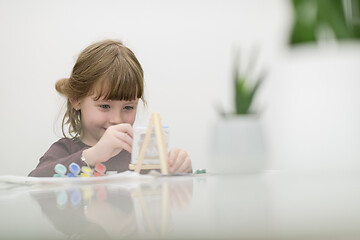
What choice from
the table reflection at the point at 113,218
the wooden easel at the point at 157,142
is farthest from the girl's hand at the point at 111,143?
the table reflection at the point at 113,218

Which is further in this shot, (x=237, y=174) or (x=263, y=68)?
(x=263, y=68)

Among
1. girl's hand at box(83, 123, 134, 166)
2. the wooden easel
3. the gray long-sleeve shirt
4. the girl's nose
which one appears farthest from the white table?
the girl's nose

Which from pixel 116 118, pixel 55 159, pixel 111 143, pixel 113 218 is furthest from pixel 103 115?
pixel 113 218

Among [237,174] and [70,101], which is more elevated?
[70,101]

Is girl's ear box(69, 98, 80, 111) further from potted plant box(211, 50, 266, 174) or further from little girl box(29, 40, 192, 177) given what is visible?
potted plant box(211, 50, 266, 174)

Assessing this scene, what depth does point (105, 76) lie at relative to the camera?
1860 millimetres

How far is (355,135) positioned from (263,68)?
85.0 inches

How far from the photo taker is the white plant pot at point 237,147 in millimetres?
650

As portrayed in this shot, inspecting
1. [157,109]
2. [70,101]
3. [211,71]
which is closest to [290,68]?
[70,101]

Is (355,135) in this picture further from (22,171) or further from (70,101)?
(22,171)

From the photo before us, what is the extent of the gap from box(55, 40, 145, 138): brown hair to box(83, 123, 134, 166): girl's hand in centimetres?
43

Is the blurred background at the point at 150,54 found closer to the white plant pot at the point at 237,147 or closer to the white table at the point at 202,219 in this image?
the white plant pot at the point at 237,147

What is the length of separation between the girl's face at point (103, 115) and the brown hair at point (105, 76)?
0.03m

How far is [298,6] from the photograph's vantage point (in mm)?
402
